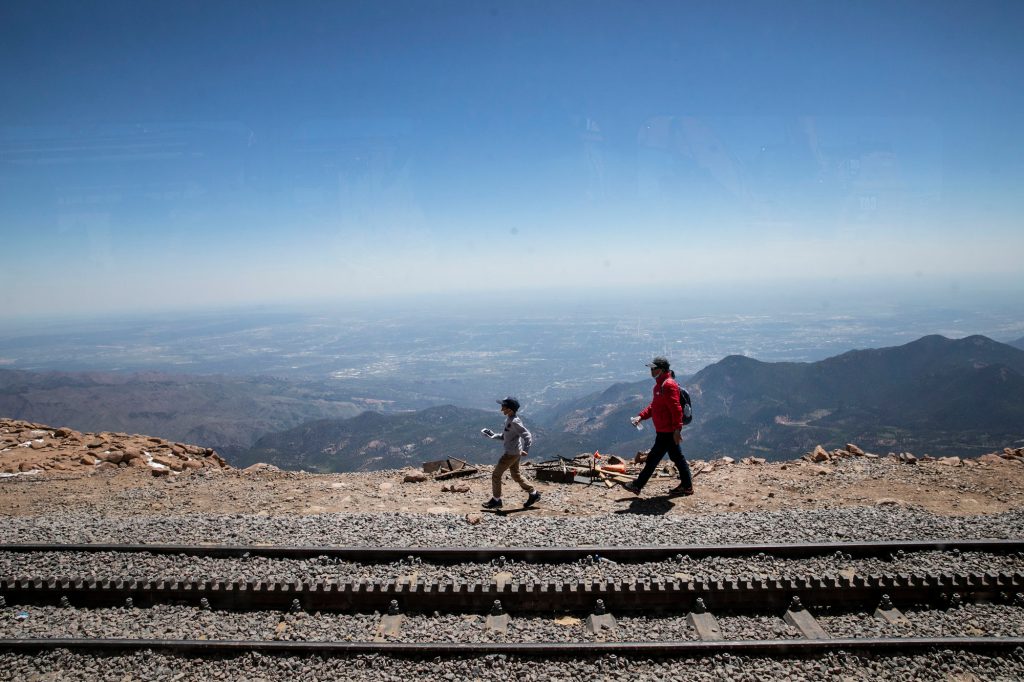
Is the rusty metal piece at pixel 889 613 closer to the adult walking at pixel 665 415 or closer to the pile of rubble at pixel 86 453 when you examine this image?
the adult walking at pixel 665 415

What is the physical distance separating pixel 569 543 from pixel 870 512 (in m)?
4.74

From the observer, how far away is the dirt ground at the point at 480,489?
8.82m

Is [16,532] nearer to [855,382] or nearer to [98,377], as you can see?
[855,382]

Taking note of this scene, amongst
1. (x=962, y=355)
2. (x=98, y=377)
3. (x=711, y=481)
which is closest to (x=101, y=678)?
(x=711, y=481)

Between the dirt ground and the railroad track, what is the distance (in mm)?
1916

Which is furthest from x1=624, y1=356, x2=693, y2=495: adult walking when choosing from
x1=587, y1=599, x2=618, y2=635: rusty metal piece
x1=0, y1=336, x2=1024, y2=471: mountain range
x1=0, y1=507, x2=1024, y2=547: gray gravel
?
x1=0, y1=336, x2=1024, y2=471: mountain range

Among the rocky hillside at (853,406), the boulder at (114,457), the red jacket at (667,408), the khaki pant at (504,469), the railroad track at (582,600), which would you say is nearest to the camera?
the railroad track at (582,600)

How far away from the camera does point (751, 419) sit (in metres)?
82.7

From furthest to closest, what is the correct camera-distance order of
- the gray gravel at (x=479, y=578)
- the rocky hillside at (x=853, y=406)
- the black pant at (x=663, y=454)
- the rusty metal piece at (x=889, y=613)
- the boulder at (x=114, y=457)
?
1. the rocky hillside at (x=853, y=406)
2. the boulder at (x=114, y=457)
3. the black pant at (x=663, y=454)
4. the rusty metal piece at (x=889, y=613)
5. the gray gravel at (x=479, y=578)

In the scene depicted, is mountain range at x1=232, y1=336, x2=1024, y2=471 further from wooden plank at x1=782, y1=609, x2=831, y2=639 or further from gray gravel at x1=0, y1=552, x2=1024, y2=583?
wooden plank at x1=782, y1=609, x2=831, y2=639

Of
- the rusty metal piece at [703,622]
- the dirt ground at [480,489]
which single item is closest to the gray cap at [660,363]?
the dirt ground at [480,489]

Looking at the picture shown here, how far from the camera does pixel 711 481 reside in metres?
10.2

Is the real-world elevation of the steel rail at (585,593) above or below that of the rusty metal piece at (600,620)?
above

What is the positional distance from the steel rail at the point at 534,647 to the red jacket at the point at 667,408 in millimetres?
3979
